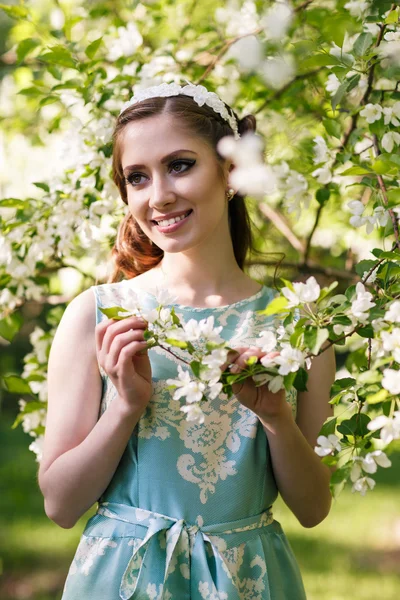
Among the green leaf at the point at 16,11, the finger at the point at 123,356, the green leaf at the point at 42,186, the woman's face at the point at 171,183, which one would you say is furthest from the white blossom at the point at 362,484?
the green leaf at the point at 16,11

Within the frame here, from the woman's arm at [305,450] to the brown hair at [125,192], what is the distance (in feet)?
1.36

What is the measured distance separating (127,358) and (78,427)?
331 mm

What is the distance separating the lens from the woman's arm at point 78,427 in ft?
5.65

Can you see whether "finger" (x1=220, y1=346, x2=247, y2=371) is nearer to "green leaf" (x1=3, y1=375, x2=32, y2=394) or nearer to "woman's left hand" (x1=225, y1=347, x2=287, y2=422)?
"woman's left hand" (x1=225, y1=347, x2=287, y2=422)

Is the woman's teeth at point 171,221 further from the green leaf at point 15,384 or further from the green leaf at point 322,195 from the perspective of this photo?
the green leaf at point 15,384

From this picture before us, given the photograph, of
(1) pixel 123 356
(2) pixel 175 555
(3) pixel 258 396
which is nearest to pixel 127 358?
(1) pixel 123 356

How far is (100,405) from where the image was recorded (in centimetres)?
187

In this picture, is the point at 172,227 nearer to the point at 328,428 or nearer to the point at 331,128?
the point at 331,128

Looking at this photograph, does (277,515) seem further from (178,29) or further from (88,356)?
(88,356)

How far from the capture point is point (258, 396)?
158 cm

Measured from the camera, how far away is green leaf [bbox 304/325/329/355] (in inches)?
49.6

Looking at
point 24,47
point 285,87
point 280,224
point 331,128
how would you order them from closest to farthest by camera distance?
point 331,128 → point 24,47 → point 285,87 → point 280,224

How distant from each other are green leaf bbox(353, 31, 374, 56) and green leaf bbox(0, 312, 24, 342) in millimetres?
1246

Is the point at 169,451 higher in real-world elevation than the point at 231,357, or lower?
lower
